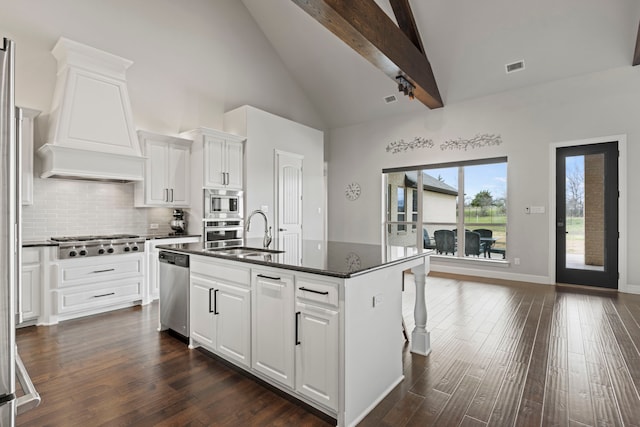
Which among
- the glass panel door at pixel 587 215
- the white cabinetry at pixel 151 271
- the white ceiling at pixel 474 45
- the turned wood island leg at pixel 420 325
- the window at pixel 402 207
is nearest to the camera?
the turned wood island leg at pixel 420 325

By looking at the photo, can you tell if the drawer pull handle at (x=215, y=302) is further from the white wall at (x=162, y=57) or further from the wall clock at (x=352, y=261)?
the white wall at (x=162, y=57)

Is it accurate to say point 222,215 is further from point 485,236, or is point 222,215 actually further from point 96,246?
point 485,236

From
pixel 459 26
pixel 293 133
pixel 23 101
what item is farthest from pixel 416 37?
pixel 23 101

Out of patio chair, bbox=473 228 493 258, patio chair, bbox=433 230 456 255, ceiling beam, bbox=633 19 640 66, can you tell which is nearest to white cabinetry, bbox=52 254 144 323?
patio chair, bbox=433 230 456 255

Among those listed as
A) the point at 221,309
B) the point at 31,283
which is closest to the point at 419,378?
the point at 221,309

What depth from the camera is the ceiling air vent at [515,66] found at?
509 centimetres

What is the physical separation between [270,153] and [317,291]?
425 centimetres

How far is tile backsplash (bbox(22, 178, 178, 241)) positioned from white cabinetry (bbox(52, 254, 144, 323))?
2.20ft

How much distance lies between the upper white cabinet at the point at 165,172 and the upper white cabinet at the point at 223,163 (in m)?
0.37

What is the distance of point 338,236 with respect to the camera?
7848mm

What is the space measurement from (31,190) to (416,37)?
5.57 meters

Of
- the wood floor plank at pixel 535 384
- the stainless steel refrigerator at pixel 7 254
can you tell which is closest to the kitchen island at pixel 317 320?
the wood floor plank at pixel 535 384

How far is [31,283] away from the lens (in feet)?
11.2

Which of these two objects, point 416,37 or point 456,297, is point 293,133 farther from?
point 456,297
